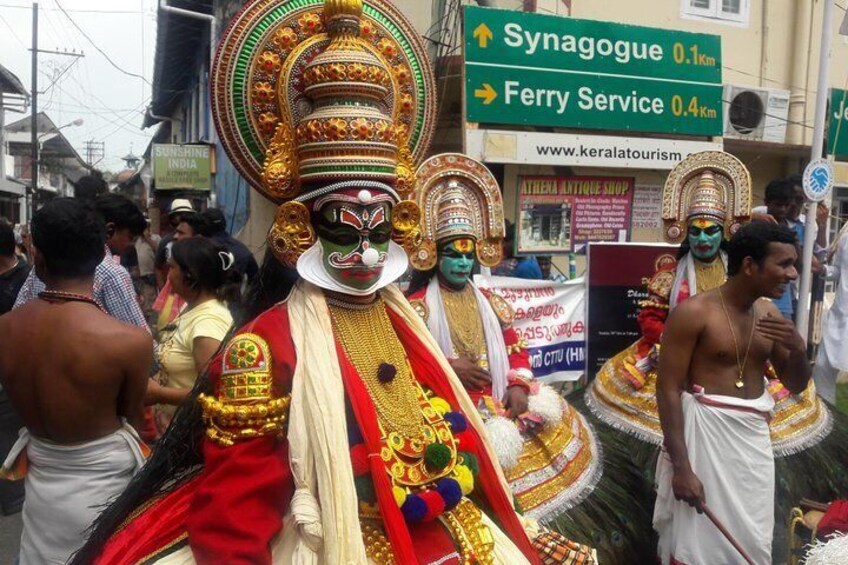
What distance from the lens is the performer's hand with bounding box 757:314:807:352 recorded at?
141 inches

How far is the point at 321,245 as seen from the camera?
2.28 meters

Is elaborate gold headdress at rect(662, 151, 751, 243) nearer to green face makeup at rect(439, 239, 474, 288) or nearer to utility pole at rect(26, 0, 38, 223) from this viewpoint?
green face makeup at rect(439, 239, 474, 288)

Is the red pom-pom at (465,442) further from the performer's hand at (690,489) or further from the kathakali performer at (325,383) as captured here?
the performer's hand at (690,489)

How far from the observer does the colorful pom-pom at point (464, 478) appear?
7.45 ft

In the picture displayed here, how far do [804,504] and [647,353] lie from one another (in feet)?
7.32

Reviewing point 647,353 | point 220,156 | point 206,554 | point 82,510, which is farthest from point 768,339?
point 220,156

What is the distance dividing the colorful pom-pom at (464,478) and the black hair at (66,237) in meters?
1.69

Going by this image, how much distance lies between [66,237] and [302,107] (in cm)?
120

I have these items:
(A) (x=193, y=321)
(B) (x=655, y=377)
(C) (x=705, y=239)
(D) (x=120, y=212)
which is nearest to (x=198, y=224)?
(D) (x=120, y=212)

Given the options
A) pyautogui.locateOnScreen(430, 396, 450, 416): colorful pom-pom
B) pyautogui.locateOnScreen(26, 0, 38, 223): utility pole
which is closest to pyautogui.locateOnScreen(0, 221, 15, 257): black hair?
pyautogui.locateOnScreen(430, 396, 450, 416): colorful pom-pom

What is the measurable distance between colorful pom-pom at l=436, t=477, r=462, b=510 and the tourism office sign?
7100 mm

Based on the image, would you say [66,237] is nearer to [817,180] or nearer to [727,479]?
[727,479]

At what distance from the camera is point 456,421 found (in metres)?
2.36

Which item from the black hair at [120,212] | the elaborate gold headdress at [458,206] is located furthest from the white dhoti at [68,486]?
the black hair at [120,212]
